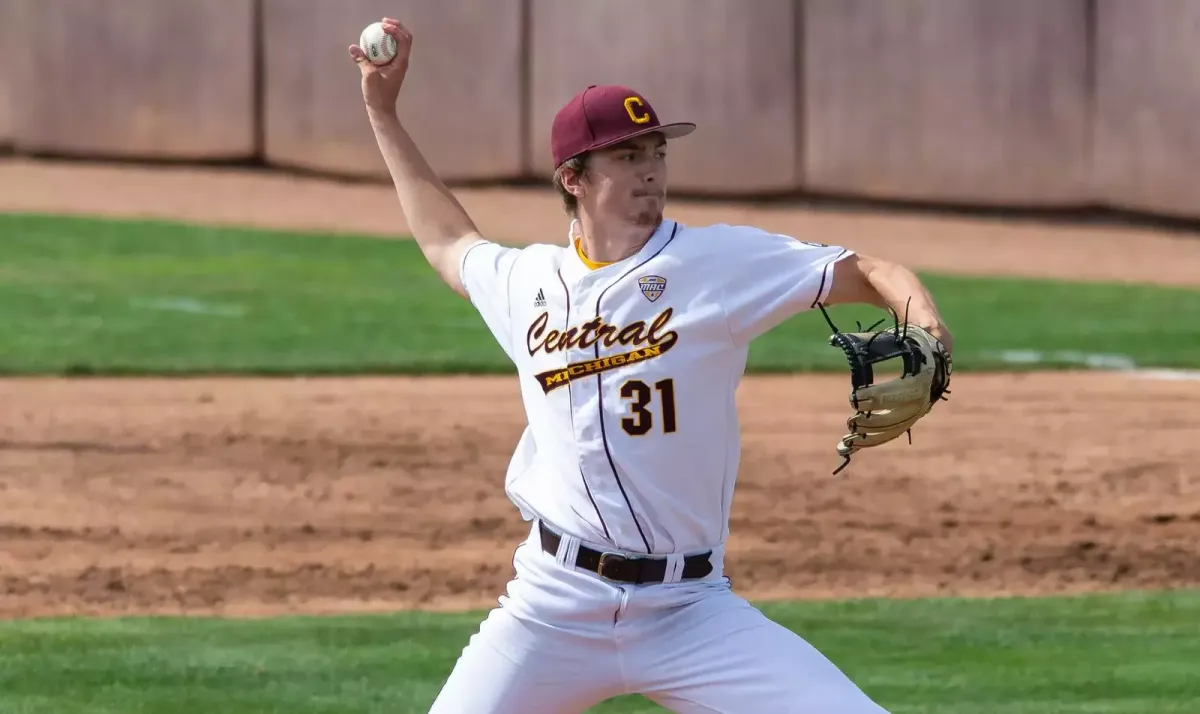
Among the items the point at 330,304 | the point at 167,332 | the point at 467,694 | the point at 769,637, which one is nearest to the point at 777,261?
the point at 769,637

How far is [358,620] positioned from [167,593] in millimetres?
886

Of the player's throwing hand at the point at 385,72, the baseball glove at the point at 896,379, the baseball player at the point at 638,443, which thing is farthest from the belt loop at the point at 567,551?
the player's throwing hand at the point at 385,72

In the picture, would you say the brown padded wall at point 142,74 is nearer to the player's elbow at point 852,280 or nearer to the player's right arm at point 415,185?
the player's right arm at point 415,185

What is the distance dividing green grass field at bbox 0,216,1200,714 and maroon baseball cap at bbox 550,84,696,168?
2.33 metres

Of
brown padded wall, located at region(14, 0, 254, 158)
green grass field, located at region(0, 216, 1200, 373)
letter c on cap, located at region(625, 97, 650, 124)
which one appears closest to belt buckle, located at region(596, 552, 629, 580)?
letter c on cap, located at region(625, 97, 650, 124)

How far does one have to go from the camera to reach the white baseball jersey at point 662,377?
13.0ft

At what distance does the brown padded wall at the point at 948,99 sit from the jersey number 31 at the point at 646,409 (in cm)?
1443

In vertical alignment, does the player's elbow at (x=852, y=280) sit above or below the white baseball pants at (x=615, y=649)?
above

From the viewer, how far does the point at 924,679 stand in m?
6.10

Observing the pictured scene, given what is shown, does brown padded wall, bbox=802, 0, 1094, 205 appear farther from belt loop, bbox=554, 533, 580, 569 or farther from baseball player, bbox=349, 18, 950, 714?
belt loop, bbox=554, 533, 580, 569

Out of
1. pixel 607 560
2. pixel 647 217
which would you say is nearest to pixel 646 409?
pixel 607 560

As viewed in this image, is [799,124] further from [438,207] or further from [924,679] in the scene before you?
[438,207]

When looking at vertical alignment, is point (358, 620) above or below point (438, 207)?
below

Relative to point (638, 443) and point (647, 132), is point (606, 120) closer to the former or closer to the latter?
point (647, 132)
